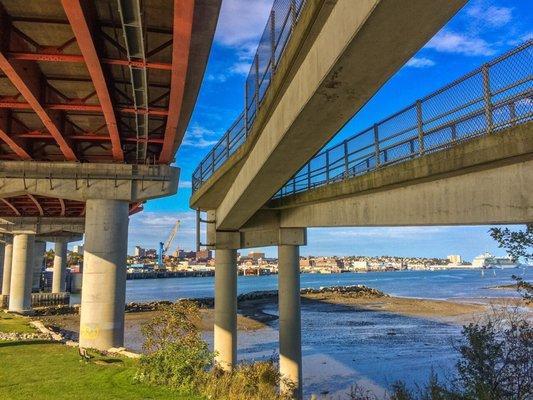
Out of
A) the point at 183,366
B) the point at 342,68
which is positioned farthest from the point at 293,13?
the point at 183,366

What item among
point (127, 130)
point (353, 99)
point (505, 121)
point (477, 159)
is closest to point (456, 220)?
point (477, 159)

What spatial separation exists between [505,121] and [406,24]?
333 cm

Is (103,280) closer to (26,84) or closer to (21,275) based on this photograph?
(26,84)

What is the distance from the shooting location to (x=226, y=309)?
21625 mm

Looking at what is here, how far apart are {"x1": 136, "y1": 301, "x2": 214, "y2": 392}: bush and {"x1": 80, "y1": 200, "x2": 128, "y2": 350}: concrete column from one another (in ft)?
20.8

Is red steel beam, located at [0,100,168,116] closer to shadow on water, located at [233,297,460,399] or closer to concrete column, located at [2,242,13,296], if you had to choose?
shadow on water, located at [233,297,460,399]

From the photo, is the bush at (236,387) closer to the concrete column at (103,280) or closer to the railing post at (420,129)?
the concrete column at (103,280)

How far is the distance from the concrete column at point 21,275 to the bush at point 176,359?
3624 cm

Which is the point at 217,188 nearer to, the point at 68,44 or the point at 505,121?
the point at 68,44

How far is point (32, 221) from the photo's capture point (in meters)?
44.2

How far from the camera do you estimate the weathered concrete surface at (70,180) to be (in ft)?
63.8

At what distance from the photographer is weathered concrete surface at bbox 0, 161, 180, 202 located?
63.8ft

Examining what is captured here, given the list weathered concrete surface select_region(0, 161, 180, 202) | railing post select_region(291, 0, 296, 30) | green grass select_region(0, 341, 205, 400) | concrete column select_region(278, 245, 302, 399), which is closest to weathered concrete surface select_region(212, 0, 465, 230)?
railing post select_region(291, 0, 296, 30)

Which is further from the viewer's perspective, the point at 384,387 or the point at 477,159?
the point at 384,387
